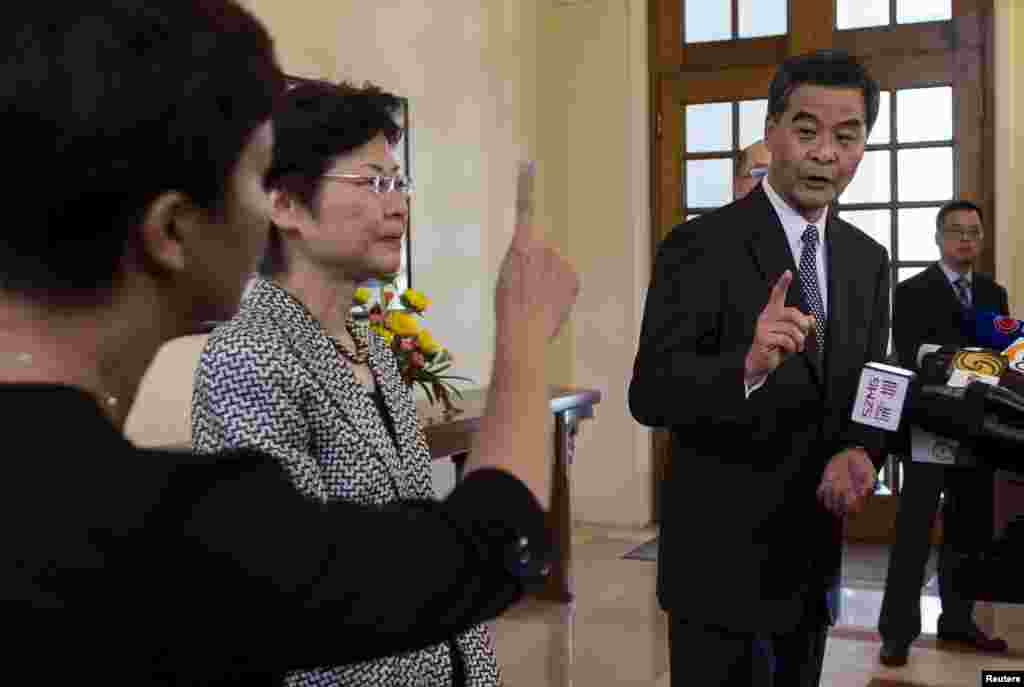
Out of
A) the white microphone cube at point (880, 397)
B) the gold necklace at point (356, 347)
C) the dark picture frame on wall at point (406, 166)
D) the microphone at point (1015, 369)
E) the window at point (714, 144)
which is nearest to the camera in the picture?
the gold necklace at point (356, 347)

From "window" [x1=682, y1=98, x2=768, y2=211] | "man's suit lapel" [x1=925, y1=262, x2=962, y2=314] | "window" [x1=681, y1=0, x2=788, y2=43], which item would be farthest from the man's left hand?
"window" [x1=681, y1=0, x2=788, y2=43]

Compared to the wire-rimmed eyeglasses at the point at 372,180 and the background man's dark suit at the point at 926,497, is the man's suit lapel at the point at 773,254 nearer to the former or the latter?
the background man's dark suit at the point at 926,497

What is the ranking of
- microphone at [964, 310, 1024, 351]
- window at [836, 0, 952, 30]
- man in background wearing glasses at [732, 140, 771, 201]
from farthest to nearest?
1. window at [836, 0, 952, 30]
2. man in background wearing glasses at [732, 140, 771, 201]
3. microphone at [964, 310, 1024, 351]

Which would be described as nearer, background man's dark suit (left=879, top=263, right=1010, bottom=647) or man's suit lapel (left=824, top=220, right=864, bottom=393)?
man's suit lapel (left=824, top=220, right=864, bottom=393)

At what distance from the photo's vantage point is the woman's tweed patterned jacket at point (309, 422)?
4.53 feet

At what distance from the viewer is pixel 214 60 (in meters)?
0.78

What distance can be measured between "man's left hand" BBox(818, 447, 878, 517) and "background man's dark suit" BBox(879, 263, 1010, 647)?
0.39m

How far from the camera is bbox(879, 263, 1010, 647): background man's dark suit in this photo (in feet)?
9.04

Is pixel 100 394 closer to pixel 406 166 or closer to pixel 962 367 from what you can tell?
pixel 962 367

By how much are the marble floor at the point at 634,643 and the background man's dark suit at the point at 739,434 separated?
2180 mm

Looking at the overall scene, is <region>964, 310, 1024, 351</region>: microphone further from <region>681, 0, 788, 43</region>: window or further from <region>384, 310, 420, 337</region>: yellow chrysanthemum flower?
<region>681, 0, 788, 43</region>: window

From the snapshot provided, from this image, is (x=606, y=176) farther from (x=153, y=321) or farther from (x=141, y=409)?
(x=153, y=321)

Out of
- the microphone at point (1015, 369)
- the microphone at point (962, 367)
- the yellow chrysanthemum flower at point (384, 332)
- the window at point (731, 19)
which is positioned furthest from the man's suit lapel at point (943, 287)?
the microphone at point (962, 367)

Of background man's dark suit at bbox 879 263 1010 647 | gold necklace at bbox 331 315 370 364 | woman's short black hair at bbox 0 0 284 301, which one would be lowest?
background man's dark suit at bbox 879 263 1010 647
